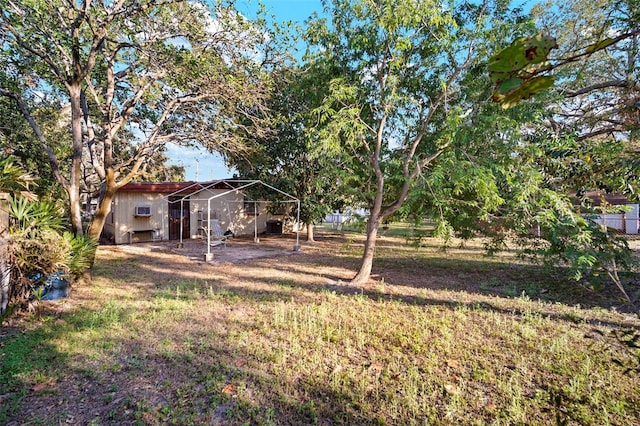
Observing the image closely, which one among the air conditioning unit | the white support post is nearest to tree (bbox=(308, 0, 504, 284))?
the air conditioning unit

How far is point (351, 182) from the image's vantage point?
8109 mm

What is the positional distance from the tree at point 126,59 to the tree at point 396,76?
200 cm

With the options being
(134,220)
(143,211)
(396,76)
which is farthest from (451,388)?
(134,220)

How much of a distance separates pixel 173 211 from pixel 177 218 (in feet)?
1.34

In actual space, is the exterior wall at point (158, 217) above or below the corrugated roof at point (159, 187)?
below

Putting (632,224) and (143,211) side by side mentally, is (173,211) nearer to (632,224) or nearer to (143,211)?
(143,211)

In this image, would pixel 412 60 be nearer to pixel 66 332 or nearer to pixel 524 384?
pixel 524 384

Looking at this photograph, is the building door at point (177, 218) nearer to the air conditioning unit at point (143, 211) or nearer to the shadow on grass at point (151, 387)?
the air conditioning unit at point (143, 211)

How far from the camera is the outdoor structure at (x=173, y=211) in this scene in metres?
13.3

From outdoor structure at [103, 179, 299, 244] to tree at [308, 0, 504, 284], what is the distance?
564cm

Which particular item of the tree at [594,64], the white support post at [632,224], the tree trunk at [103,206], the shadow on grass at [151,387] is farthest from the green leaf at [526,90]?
the white support post at [632,224]

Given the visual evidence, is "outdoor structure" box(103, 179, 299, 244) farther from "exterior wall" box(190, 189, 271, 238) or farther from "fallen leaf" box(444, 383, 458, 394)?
"fallen leaf" box(444, 383, 458, 394)

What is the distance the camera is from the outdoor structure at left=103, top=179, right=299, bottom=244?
1332 centimetres

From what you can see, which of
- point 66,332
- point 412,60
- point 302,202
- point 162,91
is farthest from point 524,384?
point 302,202
